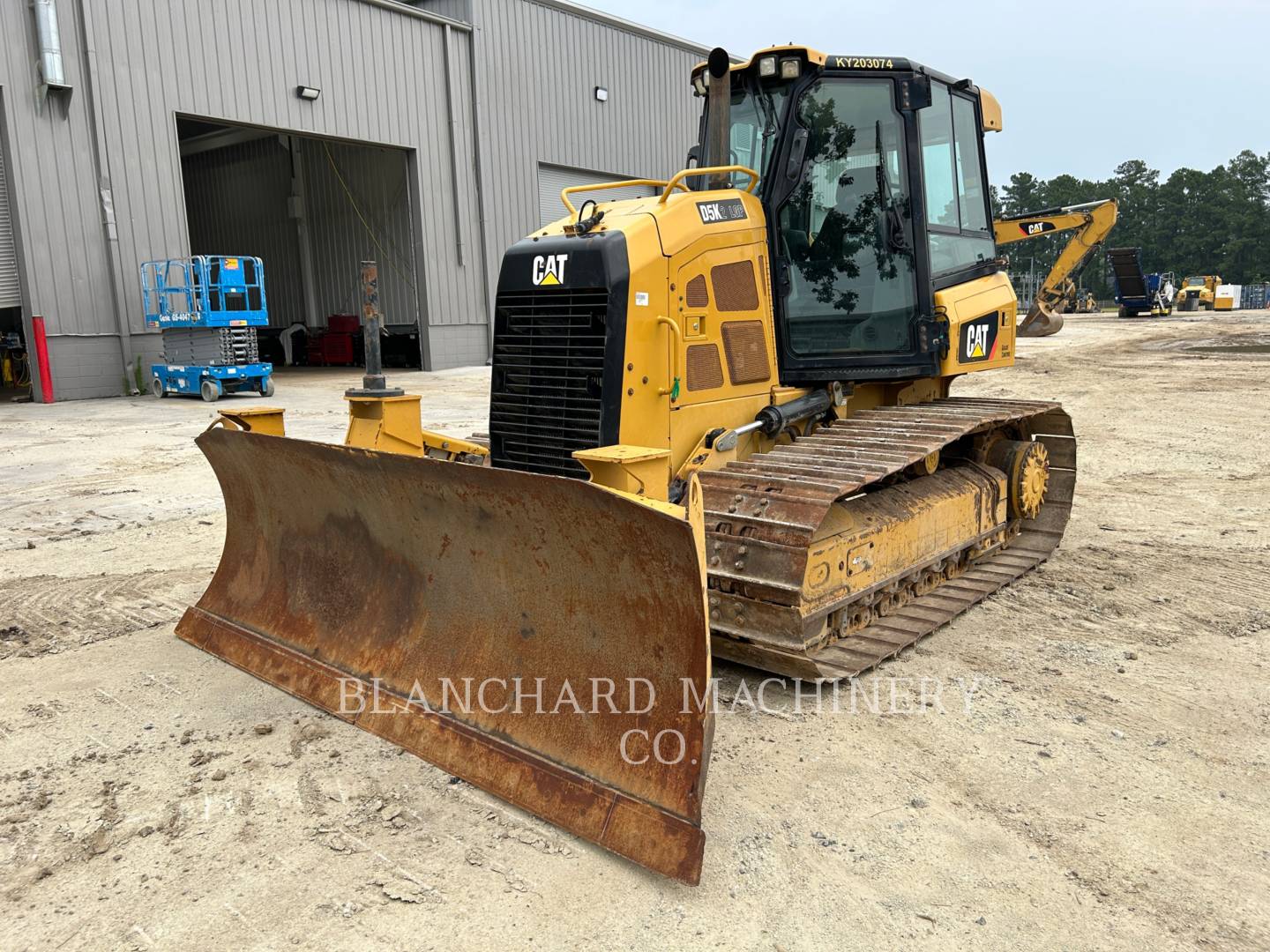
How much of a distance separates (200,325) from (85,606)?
1129 cm

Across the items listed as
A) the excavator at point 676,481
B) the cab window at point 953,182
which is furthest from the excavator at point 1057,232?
the excavator at point 676,481

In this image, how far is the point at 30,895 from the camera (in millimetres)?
2701

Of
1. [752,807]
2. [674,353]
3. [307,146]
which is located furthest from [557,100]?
[752,807]

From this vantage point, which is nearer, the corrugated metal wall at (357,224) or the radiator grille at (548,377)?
the radiator grille at (548,377)

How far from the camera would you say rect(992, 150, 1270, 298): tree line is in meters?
69.1

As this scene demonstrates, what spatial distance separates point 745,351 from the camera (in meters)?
4.94

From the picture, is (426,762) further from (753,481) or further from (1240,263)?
(1240,263)

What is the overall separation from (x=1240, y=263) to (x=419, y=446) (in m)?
78.9

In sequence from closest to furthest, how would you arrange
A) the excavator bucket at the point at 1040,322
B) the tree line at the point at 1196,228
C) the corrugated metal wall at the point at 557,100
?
the corrugated metal wall at the point at 557,100 < the excavator bucket at the point at 1040,322 < the tree line at the point at 1196,228

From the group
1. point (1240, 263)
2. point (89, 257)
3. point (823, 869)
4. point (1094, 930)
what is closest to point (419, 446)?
point (823, 869)

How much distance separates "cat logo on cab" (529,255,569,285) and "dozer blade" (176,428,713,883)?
1.30 m

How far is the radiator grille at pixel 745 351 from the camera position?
4.86 m

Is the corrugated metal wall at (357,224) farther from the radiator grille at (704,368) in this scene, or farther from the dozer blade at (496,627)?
the dozer blade at (496,627)

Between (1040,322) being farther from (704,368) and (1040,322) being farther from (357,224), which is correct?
(704,368)
